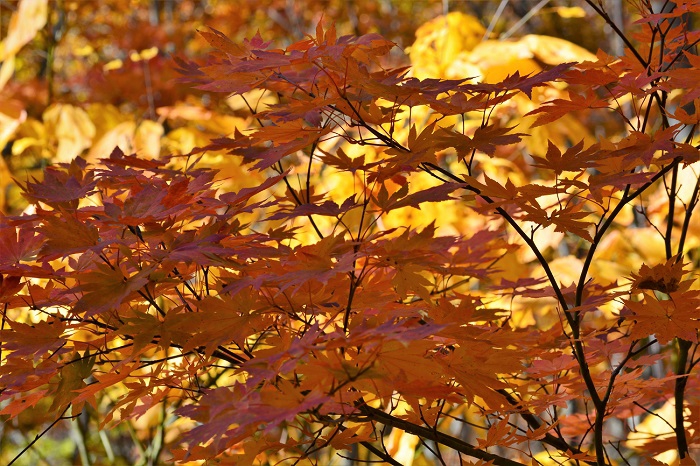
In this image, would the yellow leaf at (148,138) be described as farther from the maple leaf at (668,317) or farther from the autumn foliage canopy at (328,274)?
the maple leaf at (668,317)

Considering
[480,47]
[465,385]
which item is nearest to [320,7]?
[480,47]

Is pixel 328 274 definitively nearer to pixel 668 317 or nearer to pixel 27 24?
pixel 668 317

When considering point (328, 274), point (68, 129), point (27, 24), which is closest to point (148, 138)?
point (68, 129)

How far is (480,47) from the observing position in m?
1.82

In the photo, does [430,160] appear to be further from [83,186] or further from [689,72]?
[83,186]

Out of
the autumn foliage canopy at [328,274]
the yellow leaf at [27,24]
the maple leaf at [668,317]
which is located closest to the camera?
the autumn foliage canopy at [328,274]

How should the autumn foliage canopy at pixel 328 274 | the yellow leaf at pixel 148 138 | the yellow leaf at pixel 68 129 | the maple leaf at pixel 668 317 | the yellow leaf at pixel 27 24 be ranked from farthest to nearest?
the yellow leaf at pixel 68 129 → the yellow leaf at pixel 148 138 → the yellow leaf at pixel 27 24 → the maple leaf at pixel 668 317 → the autumn foliage canopy at pixel 328 274

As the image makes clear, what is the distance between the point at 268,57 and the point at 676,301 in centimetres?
54

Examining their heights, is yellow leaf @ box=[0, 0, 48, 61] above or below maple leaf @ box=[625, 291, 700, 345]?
above

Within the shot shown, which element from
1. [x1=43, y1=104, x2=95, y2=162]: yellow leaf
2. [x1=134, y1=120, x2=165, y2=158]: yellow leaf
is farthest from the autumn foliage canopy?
[x1=43, y1=104, x2=95, y2=162]: yellow leaf

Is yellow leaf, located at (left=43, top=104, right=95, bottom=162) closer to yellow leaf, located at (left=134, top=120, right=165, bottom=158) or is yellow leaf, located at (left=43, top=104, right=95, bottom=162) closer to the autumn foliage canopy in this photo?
yellow leaf, located at (left=134, top=120, right=165, bottom=158)

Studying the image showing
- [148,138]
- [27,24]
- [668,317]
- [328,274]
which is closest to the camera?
[328,274]

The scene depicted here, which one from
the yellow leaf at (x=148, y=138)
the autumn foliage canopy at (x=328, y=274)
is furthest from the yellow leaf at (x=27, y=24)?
the autumn foliage canopy at (x=328, y=274)

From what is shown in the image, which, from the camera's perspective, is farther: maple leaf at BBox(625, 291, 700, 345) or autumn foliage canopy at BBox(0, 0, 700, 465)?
maple leaf at BBox(625, 291, 700, 345)
